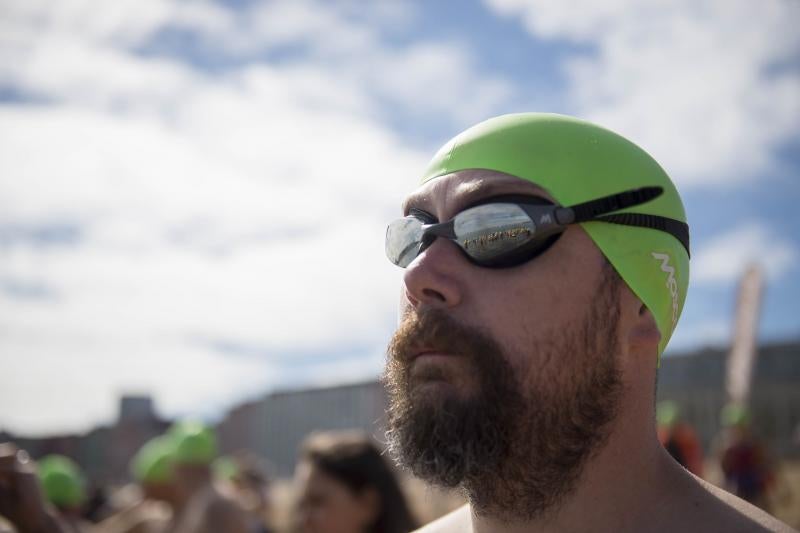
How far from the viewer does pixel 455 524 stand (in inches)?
90.3

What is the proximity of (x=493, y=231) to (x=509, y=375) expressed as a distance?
1.31 feet

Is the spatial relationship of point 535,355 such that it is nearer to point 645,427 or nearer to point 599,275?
point 599,275

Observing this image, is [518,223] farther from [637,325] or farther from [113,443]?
[113,443]

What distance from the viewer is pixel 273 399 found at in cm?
3688

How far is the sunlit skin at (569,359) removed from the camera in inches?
73.0

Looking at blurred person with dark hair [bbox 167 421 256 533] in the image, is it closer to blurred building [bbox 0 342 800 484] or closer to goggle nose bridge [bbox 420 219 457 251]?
blurred building [bbox 0 342 800 484]

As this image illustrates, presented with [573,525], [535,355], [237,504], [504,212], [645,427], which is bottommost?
[237,504]

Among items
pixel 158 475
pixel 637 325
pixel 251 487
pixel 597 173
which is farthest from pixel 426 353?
pixel 251 487

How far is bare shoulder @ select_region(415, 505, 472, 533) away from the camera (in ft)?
7.23

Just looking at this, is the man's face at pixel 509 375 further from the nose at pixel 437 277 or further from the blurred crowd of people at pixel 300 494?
the blurred crowd of people at pixel 300 494

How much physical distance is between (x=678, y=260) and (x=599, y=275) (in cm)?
38

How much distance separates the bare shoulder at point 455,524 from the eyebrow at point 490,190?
97 centimetres

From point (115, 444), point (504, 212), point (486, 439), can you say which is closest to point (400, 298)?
point (504, 212)

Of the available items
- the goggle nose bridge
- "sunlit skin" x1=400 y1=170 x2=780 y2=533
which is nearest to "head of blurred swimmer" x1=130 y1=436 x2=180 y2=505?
the goggle nose bridge
